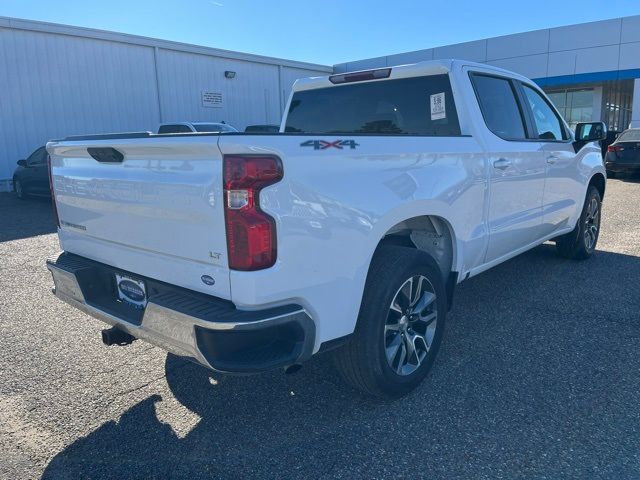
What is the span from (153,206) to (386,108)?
87.7 inches

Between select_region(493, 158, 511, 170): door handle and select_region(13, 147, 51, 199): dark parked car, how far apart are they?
11781 millimetres

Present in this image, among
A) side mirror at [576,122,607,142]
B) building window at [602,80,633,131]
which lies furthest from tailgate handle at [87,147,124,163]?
building window at [602,80,633,131]

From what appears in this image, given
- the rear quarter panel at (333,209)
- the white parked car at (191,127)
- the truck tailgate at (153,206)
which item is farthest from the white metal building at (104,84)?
the rear quarter panel at (333,209)

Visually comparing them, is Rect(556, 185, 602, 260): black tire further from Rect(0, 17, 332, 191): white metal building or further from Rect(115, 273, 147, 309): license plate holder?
Rect(0, 17, 332, 191): white metal building

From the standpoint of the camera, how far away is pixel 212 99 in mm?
20578

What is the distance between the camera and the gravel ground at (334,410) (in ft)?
8.29

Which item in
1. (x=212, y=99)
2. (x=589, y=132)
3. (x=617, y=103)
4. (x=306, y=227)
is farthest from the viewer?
(x=617, y=103)

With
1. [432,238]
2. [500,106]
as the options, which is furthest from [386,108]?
[432,238]

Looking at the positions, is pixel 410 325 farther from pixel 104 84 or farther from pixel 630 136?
pixel 104 84

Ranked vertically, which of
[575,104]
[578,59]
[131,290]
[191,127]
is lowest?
[131,290]

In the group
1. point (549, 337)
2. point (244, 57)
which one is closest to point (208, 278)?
point (549, 337)

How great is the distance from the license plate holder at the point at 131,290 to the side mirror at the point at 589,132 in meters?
4.59

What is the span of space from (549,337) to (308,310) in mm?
2403

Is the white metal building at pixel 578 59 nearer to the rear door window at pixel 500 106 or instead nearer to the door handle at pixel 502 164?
the rear door window at pixel 500 106
